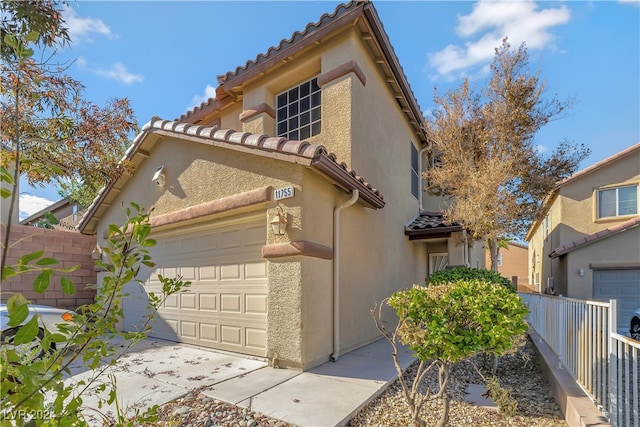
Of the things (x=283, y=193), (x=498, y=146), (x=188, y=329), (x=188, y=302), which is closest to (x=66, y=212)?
(x=188, y=302)

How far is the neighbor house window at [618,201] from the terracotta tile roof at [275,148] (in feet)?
49.5

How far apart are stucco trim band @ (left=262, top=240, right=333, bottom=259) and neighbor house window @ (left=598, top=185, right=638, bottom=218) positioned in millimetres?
17346

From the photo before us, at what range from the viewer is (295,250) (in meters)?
6.14

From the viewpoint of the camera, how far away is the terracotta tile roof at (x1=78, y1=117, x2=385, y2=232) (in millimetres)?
6043

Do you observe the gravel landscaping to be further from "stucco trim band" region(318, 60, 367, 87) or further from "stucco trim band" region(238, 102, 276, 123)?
"stucco trim band" region(238, 102, 276, 123)

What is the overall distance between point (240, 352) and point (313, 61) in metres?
7.55

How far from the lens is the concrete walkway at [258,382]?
4.60m

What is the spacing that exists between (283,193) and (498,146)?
280 inches

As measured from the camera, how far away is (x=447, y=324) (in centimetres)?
377

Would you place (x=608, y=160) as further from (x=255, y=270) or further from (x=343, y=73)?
(x=255, y=270)

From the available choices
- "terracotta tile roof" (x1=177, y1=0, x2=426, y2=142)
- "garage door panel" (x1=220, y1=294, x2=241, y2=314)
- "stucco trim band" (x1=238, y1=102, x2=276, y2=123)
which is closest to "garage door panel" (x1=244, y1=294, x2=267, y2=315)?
"garage door panel" (x1=220, y1=294, x2=241, y2=314)

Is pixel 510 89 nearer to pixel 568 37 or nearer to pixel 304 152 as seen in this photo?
pixel 568 37

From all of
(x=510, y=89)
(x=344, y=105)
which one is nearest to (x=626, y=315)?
(x=510, y=89)

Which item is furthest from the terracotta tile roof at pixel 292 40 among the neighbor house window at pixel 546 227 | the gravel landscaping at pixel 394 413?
the neighbor house window at pixel 546 227
